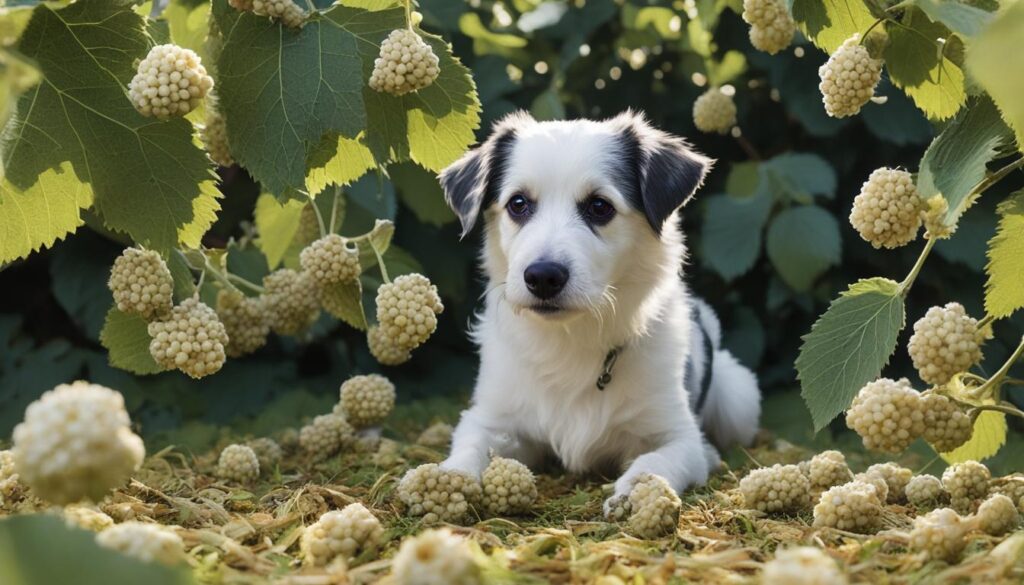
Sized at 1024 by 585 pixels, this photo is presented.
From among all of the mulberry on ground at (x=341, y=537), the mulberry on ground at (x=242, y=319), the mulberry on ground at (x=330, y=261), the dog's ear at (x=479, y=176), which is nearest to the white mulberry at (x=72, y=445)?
the mulberry on ground at (x=341, y=537)

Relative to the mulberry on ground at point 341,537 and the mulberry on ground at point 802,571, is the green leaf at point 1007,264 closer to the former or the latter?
the mulberry on ground at point 802,571

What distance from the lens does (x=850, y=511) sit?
236 cm

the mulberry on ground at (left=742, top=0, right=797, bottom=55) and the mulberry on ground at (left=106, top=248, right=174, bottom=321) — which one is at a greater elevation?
the mulberry on ground at (left=742, top=0, right=797, bottom=55)

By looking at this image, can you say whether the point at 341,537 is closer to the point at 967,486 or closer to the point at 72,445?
the point at 72,445

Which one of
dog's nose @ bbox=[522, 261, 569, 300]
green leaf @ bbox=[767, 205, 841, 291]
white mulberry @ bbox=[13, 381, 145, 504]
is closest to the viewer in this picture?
white mulberry @ bbox=[13, 381, 145, 504]

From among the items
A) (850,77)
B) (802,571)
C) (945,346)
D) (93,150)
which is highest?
(850,77)

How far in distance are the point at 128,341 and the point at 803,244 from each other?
249 centimetres

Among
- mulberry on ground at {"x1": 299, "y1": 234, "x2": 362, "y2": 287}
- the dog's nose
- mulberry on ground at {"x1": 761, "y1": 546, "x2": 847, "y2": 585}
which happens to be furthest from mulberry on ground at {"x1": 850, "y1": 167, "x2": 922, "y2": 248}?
mulberry on ground at {"x1": 299, "y1": 234, "x2": 362, "y2": 287}

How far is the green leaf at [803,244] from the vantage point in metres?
4.11

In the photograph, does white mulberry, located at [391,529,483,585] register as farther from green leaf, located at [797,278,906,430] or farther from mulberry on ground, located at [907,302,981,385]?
mulberry on ground, located at [907,302,981,385]

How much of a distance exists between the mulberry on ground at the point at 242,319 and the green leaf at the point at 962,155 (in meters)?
1.78

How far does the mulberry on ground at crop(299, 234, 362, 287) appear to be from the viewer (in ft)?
9.51

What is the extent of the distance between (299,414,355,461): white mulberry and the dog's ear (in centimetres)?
75

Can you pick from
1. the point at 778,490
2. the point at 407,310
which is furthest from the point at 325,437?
the point at 778,490
